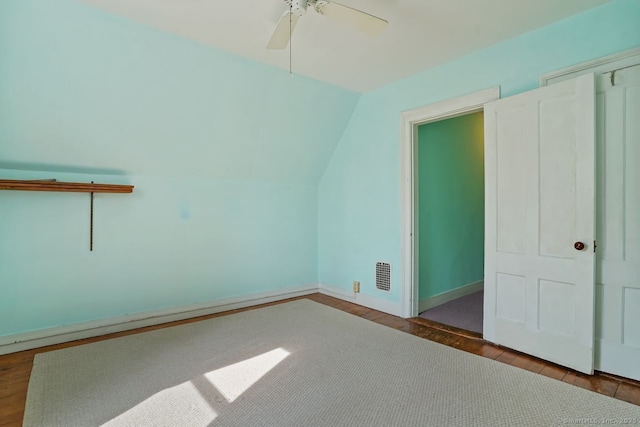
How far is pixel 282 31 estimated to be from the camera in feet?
6.80

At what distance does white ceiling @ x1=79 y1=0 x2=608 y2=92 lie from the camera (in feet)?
7.27

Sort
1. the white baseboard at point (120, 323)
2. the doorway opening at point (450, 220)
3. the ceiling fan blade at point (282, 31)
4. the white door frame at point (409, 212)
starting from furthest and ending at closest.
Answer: the doorway opening at point (450, 220) → the white door frame at point (409, 212) → the white baseboard at point (120, 323) → the ceiling fan blade at point (282, 31)

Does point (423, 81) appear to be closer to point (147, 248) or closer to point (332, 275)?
point (332, 275)

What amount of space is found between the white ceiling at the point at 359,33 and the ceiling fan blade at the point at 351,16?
1.11ft

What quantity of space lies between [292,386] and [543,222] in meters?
2.25

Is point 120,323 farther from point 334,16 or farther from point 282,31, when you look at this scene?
point 334,16

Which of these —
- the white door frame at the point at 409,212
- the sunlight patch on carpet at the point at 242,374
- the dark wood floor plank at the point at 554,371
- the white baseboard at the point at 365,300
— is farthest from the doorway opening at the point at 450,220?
the sunlight patch on carpet at the point at 242,374

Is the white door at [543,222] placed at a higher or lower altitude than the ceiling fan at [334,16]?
lower

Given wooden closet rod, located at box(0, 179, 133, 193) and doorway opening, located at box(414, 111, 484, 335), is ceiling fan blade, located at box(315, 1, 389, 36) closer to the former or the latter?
doorway opening, located at box(414, 111, 484, 335)

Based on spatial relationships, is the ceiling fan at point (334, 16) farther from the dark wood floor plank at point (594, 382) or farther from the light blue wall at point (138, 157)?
the dark wood floor plank at point (594, 382)

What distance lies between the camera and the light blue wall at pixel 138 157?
7.95 ft

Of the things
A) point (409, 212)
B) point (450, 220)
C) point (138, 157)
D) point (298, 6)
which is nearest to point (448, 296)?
point (450, 220)

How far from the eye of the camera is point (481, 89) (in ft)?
9.45

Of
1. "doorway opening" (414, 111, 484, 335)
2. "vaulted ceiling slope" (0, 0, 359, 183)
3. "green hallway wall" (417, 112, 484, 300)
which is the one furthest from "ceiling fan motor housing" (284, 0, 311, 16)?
"green hallway wall" (417, 112, 484, 300)
